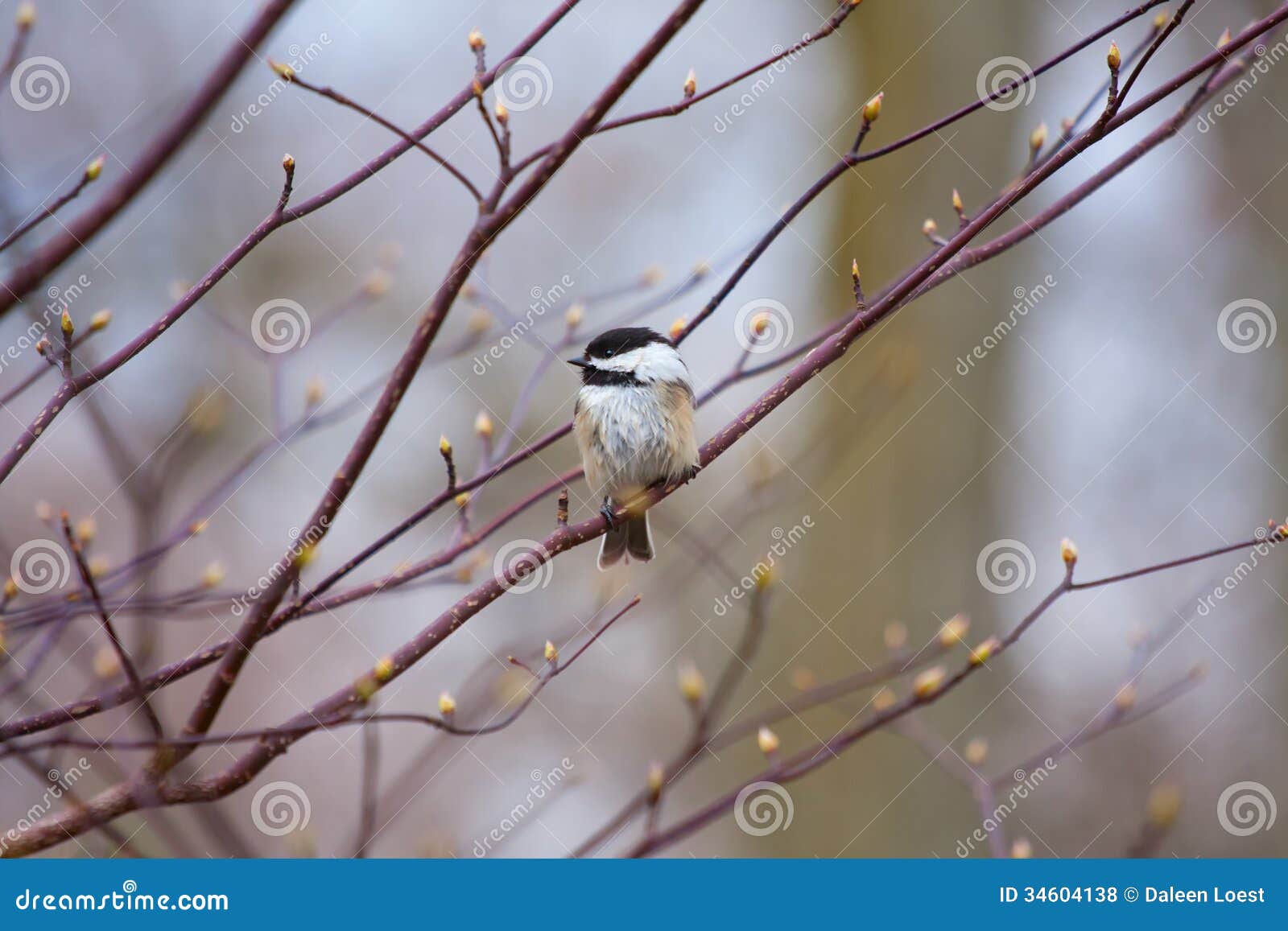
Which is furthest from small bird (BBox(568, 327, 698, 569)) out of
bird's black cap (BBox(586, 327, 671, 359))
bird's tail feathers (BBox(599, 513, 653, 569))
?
bird's tail feathers (BBox(599, 513, 653, 569))

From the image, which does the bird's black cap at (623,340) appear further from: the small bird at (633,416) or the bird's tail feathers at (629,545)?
the bird's tail feathers at (629,545)

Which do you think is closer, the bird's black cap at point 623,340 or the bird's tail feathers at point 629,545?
the bird's black cap at point 623,340

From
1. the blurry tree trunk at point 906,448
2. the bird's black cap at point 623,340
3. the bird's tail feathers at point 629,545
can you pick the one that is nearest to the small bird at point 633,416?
the bird's black cap at point 623,340

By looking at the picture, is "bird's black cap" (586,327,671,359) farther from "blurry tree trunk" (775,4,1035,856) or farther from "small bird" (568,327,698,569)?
"blurry tree trunk" (775,4,1035,856)

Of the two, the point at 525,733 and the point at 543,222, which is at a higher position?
the point at 543,222

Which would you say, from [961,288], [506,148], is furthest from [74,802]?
[961,288]

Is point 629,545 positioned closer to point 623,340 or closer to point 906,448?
point 623,340

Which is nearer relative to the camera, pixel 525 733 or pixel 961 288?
pixel 961 288

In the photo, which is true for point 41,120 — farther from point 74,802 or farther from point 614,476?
point 74,802

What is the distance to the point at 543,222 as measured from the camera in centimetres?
748

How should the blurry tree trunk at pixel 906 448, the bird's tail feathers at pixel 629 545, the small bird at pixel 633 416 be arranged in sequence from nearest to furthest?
1. the small bird at pixel 633 416
2. the bird's tail feathers at pixel 629 545
3. the blurry tree trunk at pixel 906 448

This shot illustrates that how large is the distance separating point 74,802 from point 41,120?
234 inches

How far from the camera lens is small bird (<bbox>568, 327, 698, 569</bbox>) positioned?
12.0ft

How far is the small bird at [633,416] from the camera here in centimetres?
366
